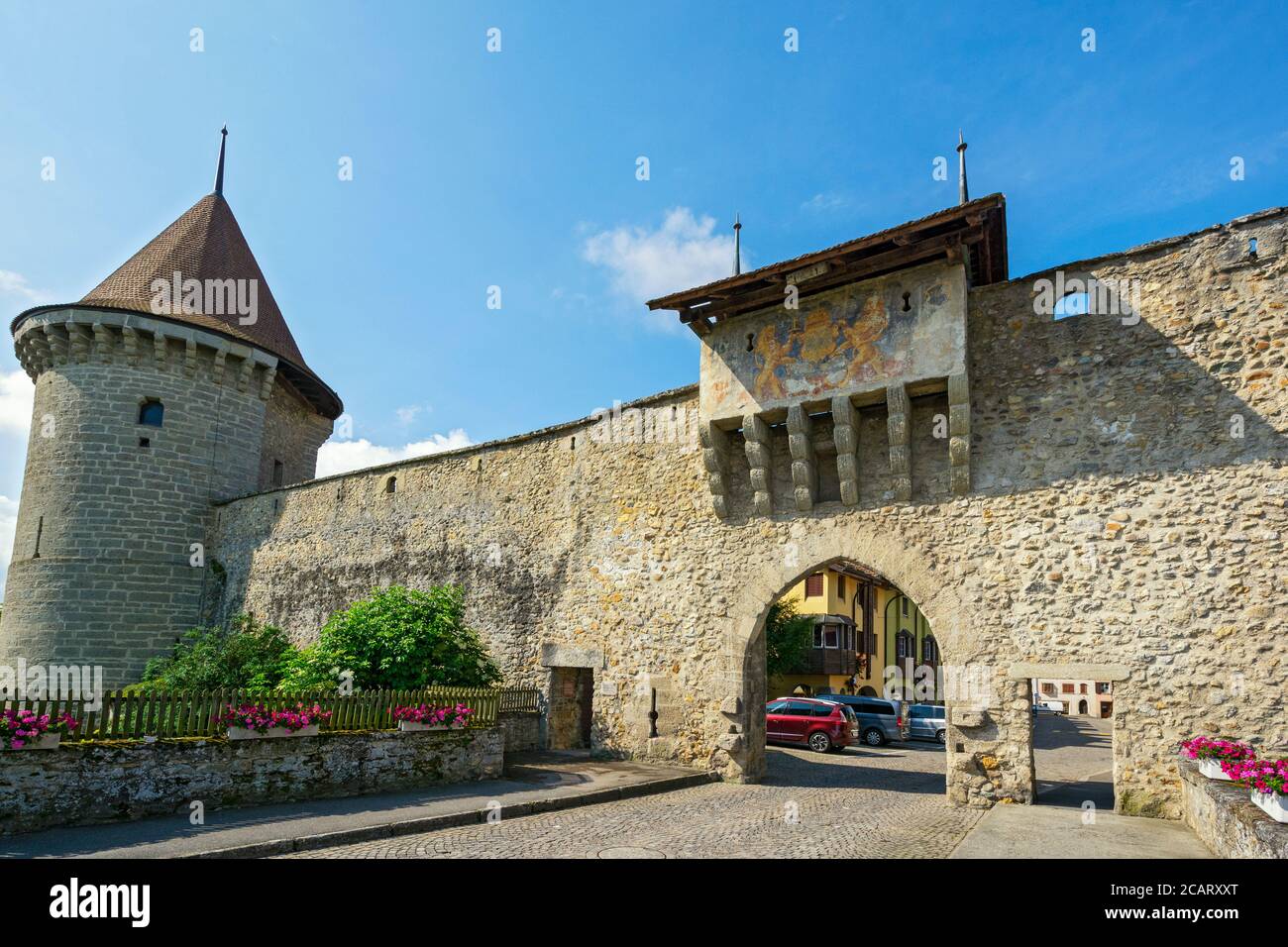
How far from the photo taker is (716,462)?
40.5 ft

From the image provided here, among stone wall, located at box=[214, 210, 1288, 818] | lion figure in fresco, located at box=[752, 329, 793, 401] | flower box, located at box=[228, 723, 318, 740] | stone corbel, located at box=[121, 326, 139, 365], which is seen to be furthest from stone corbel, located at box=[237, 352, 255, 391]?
lion figure in fresco, located at box=[752, 329, 793, 401]

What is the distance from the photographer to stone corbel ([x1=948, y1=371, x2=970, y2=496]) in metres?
10.2

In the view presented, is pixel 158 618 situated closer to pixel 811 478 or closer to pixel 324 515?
pixel 324 515

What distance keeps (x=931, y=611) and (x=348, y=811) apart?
24.2 feet

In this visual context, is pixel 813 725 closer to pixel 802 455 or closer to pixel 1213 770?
pixel 802 455

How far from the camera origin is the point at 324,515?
66.1ft

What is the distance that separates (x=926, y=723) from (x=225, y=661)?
1878 centimetres

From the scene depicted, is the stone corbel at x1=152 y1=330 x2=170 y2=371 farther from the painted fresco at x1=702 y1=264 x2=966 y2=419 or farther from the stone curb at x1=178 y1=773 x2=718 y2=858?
the stone curb at x1=178 y1=773 x2=718 y2=858

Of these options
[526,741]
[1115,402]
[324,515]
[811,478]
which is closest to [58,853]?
[526,741]

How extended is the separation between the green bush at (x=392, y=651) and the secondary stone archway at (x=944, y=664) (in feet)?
14.5

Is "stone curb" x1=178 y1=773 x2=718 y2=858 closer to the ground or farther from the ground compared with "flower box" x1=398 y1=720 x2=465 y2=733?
closer to the ground

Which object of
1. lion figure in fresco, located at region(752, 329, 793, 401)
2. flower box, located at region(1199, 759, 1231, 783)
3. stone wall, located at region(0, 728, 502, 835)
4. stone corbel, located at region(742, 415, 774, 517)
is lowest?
stone wall, located at region(0, 728, 502, 835)

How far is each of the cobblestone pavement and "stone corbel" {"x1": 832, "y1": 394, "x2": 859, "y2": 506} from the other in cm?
409

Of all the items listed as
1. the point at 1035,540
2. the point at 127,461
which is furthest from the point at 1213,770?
the point at 127,461
